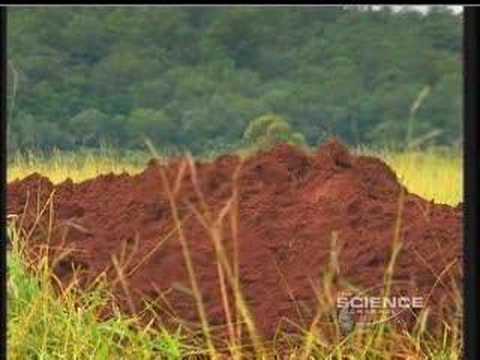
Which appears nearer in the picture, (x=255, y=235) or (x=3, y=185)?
(x=3, y=185)

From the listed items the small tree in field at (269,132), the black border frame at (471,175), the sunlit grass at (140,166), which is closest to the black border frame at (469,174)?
the black border frame at (471,175)

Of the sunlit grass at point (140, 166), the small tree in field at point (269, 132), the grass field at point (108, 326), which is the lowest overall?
the grass field at point (108, 326)

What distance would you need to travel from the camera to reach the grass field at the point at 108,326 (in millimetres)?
3648

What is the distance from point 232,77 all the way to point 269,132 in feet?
0.59

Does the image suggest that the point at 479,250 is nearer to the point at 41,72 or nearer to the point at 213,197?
the point at 213,197

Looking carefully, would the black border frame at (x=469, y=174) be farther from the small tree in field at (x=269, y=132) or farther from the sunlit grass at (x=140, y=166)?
the small tree in field at (x=269, y=132)

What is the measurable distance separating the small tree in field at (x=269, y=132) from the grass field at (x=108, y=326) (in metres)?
0.21

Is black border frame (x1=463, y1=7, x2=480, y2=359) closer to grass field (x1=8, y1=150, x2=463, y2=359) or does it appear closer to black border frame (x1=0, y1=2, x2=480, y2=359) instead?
black border frame (x1=0, y1=2, x2=480, y2=359)

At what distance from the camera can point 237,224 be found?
3.67 m

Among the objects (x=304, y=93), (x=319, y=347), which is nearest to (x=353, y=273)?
(x=319, y=347)

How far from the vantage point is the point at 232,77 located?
12.1ft

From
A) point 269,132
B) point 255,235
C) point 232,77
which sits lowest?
point 255,235

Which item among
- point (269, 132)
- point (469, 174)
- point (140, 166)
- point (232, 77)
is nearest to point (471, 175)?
point (469, 174)

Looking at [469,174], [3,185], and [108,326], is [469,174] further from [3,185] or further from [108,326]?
[3,185]
